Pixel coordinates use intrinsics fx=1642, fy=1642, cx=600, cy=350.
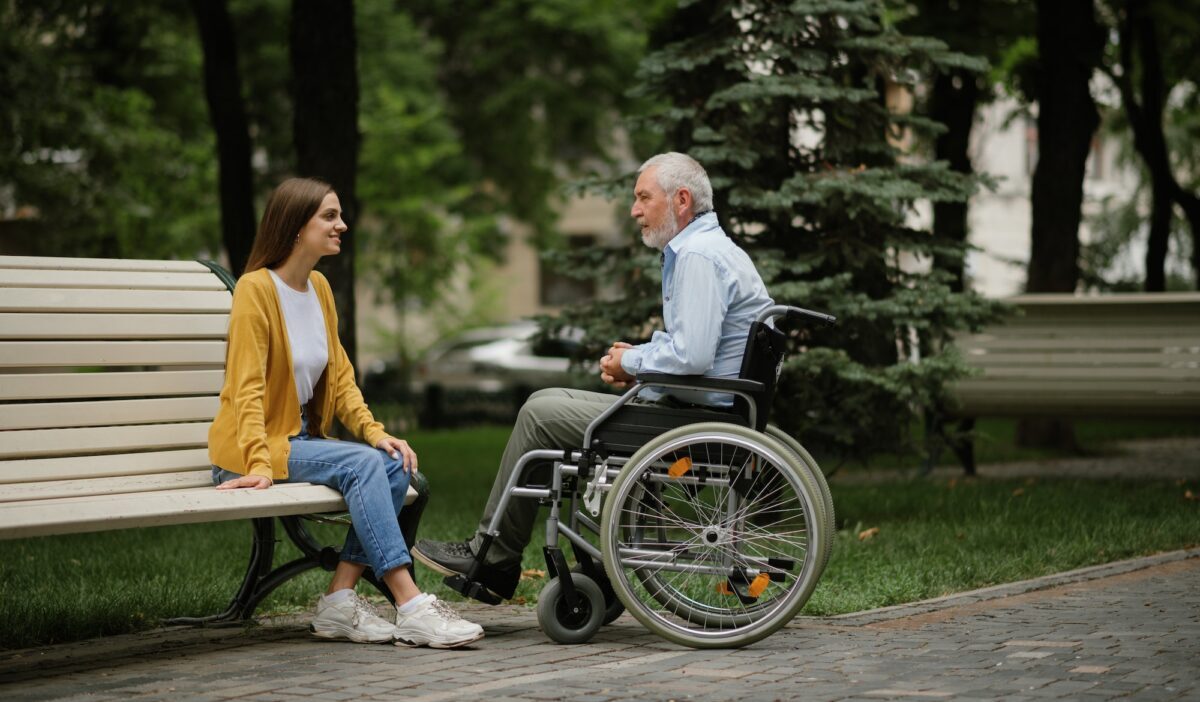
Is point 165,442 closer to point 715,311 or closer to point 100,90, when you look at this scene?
point 715,311

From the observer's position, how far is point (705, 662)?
17.5ft

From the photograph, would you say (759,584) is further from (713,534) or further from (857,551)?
(857,551)

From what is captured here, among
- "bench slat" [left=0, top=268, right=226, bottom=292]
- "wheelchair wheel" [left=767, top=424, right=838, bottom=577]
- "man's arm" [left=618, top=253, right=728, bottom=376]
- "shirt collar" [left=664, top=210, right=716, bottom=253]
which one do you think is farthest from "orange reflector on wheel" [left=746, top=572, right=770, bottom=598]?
"bench slat" [left=0, top=268, right=226, bottom=292]

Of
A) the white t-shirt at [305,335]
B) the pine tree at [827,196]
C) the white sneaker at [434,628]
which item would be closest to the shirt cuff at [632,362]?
the white sneaker at [434,628]

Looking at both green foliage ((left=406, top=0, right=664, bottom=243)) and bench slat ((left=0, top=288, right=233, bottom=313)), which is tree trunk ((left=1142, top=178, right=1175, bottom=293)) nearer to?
green foliage ((left=406, top=0, right=664, bottom=243))

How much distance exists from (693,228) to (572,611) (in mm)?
1412

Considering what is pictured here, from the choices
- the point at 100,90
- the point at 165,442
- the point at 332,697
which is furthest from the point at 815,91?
the point at 100,90

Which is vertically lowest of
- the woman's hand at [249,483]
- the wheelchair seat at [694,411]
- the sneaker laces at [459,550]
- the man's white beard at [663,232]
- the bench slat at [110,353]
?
the sneaker laces at [459,550]

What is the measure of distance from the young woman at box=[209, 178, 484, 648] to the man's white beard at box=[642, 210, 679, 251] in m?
1.13

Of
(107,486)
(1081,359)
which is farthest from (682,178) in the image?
(1081,359)

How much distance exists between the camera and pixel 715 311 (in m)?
5.62

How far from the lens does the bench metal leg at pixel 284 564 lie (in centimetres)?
592

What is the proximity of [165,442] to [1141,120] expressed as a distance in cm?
1425

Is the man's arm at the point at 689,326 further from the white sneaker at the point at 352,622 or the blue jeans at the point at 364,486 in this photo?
the white sneaker at the point at 352,622
